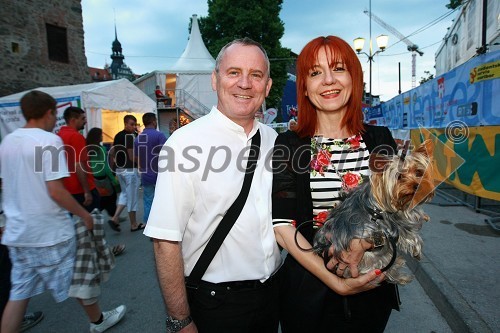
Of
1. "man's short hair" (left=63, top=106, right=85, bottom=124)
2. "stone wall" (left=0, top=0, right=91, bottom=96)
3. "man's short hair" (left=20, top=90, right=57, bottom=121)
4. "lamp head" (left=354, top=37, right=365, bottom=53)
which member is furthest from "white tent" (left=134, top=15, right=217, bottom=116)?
"man's short hair" (left=20, top=90, right=57, bottom=121)

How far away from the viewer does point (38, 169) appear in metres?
2.54

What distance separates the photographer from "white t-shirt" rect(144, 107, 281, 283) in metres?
1.53

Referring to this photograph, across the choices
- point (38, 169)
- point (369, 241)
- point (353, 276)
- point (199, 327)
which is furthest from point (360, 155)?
point (38, 169)

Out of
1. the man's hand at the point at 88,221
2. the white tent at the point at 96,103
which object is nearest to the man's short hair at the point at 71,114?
the man's hand at the point at 88,221

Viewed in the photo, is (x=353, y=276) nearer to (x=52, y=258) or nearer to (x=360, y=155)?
(x=360, y=155)

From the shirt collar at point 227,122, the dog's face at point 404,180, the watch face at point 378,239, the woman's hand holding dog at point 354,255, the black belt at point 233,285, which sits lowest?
the black belt at point 233,285

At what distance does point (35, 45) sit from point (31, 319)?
18.9 meters

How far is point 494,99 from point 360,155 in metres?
4.48

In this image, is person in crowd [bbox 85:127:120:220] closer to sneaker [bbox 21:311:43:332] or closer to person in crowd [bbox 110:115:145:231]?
person in crowd [bbox 110:115:145:231]

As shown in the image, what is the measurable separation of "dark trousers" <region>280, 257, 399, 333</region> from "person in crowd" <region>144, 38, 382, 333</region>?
128mm

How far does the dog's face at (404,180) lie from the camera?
1.35 m

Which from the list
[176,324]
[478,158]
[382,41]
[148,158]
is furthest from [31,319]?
[382,41]

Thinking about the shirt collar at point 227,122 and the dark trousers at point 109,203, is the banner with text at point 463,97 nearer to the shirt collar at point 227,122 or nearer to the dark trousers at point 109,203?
the shirt collar at point 227,122

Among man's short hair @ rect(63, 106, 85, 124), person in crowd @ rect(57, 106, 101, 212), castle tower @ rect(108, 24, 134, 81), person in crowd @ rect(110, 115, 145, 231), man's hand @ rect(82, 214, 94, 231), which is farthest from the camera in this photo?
castle tower @ rect(108, 24, 134, 81)
